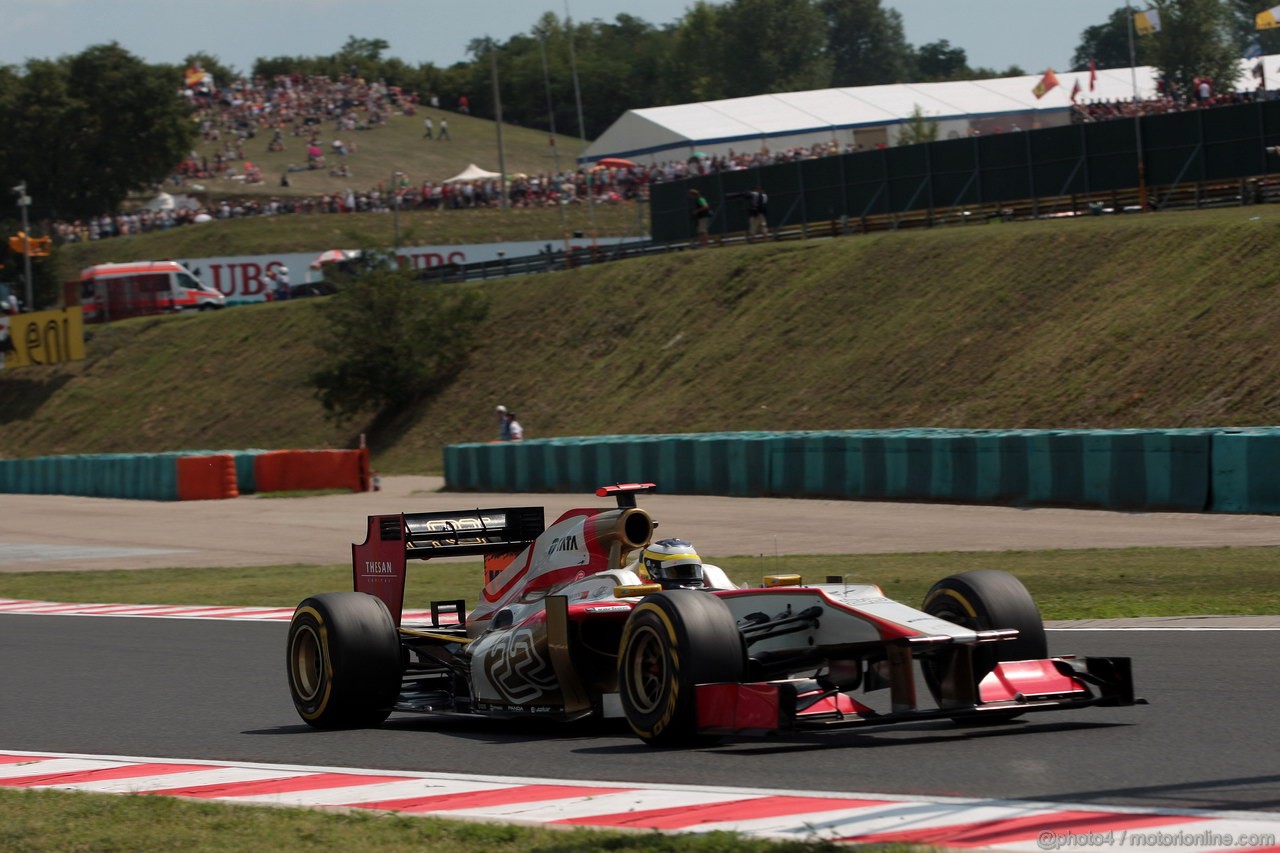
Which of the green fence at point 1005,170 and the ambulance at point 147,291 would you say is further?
the ambulance at point 147,291

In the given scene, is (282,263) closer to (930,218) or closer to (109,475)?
(109,475)

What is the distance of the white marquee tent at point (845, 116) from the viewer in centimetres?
7325

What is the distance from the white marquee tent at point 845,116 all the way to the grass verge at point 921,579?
5255 cm

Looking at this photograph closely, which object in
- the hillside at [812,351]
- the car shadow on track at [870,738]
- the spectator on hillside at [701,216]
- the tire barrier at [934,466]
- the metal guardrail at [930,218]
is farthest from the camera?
the spectator on hillside at [701,216]

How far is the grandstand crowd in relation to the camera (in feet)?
205

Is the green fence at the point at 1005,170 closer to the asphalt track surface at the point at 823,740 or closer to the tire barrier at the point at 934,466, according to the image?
the tire barrier at the point at 934,466

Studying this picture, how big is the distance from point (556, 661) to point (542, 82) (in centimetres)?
13685

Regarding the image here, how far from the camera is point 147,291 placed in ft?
206

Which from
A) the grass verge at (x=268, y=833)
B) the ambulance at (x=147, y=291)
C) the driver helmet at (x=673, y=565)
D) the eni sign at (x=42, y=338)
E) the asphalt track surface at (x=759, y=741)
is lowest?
the asphalt track surface at (x=759, y=741)

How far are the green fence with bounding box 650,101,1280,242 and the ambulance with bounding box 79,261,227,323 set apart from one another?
21.5 m

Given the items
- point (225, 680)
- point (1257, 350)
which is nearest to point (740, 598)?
point (225, 680)

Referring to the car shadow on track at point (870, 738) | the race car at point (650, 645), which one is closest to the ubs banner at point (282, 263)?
the race car at point (650, 645)

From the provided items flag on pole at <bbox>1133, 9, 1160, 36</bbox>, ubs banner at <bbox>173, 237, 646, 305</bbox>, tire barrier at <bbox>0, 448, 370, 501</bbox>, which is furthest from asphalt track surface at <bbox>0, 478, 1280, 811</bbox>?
ubs banner at <bbox>173, 237, 646, 305</bbox>

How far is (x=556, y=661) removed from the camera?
838 cm
